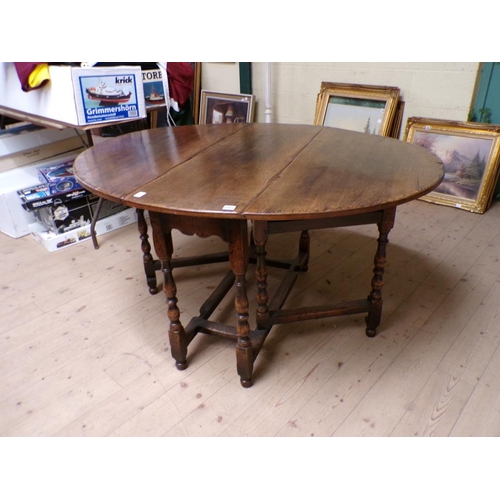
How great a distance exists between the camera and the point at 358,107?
10.5 ft

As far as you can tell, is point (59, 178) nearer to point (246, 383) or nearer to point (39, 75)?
point (39, 75)

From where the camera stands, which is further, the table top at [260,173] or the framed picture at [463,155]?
the framed picture at [463,155]

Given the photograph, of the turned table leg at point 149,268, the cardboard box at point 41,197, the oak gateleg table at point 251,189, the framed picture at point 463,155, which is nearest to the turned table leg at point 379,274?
the oak gateleg table at point 251,189

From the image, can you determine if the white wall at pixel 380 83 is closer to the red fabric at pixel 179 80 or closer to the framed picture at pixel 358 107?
the framed picture at pixel 358 107

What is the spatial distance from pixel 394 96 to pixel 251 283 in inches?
72.3

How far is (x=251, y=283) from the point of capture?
2.18m

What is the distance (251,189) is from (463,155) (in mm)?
2177

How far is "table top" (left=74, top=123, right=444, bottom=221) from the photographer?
1.21 meters

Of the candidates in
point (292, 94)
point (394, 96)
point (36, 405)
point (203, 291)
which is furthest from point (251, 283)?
point (292, 94)

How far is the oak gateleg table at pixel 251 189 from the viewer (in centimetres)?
123

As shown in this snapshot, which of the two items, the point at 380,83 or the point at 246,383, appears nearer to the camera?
the point at 246,383

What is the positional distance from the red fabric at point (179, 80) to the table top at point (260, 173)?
59.8 inches

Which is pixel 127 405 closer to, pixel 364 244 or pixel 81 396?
pixel 81 396

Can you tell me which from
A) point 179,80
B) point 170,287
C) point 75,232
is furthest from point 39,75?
point 170,287
